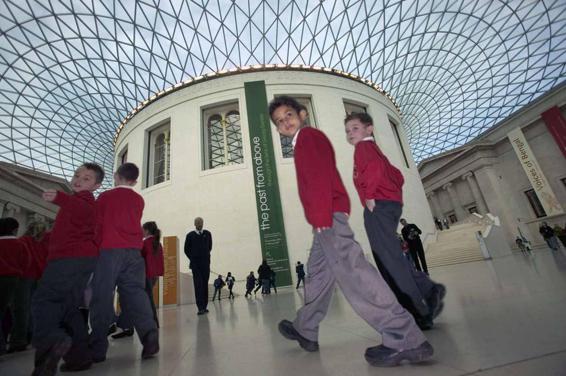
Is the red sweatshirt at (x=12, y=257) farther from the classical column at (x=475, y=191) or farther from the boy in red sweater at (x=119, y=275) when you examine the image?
the classical column at (x=475, y=191)

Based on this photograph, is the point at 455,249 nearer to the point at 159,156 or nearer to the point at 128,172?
the point at 128,172

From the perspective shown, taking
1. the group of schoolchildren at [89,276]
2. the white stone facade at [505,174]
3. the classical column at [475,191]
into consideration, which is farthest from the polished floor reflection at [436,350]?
the classical column at [475,191]

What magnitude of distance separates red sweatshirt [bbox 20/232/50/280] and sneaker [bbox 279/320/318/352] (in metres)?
4.55

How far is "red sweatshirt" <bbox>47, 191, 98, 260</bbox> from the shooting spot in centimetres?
238

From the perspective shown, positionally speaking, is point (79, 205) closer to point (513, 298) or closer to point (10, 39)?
point (513, 298)

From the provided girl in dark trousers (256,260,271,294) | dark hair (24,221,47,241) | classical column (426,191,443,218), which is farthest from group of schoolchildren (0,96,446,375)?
classical column (426,191,443,218)

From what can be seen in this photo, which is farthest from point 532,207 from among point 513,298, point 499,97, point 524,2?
point 513,298

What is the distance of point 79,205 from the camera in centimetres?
256

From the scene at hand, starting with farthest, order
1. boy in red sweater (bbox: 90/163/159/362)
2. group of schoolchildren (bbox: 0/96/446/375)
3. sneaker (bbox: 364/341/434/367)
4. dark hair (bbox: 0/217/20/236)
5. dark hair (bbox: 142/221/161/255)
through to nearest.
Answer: dark hair (bbox: 142/221/161/255)
dark hair (bbox: 0/217/20/236)
boy in red sweater (bbox: 90/163/159/362)
group of schoolchildren (bbox: 0/96/446/375)
sneaker (bbox: 364/341/434/367)

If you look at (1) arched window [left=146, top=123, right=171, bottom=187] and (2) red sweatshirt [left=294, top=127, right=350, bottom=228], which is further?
(1) arched window [left=146, top=123, right=171, bottom=187]

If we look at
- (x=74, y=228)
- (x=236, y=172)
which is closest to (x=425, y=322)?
(x=74, y=228)

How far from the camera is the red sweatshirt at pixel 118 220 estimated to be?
256 cm

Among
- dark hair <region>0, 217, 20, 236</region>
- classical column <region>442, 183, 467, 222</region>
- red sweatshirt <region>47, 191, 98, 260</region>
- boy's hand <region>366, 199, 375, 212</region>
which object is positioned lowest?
boy's hand <region>366, 199, 375, 212</region>

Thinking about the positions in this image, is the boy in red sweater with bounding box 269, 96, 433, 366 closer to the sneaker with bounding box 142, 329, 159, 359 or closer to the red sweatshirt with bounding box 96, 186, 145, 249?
the sneaker with bounding box 142, 329, 159, 359
